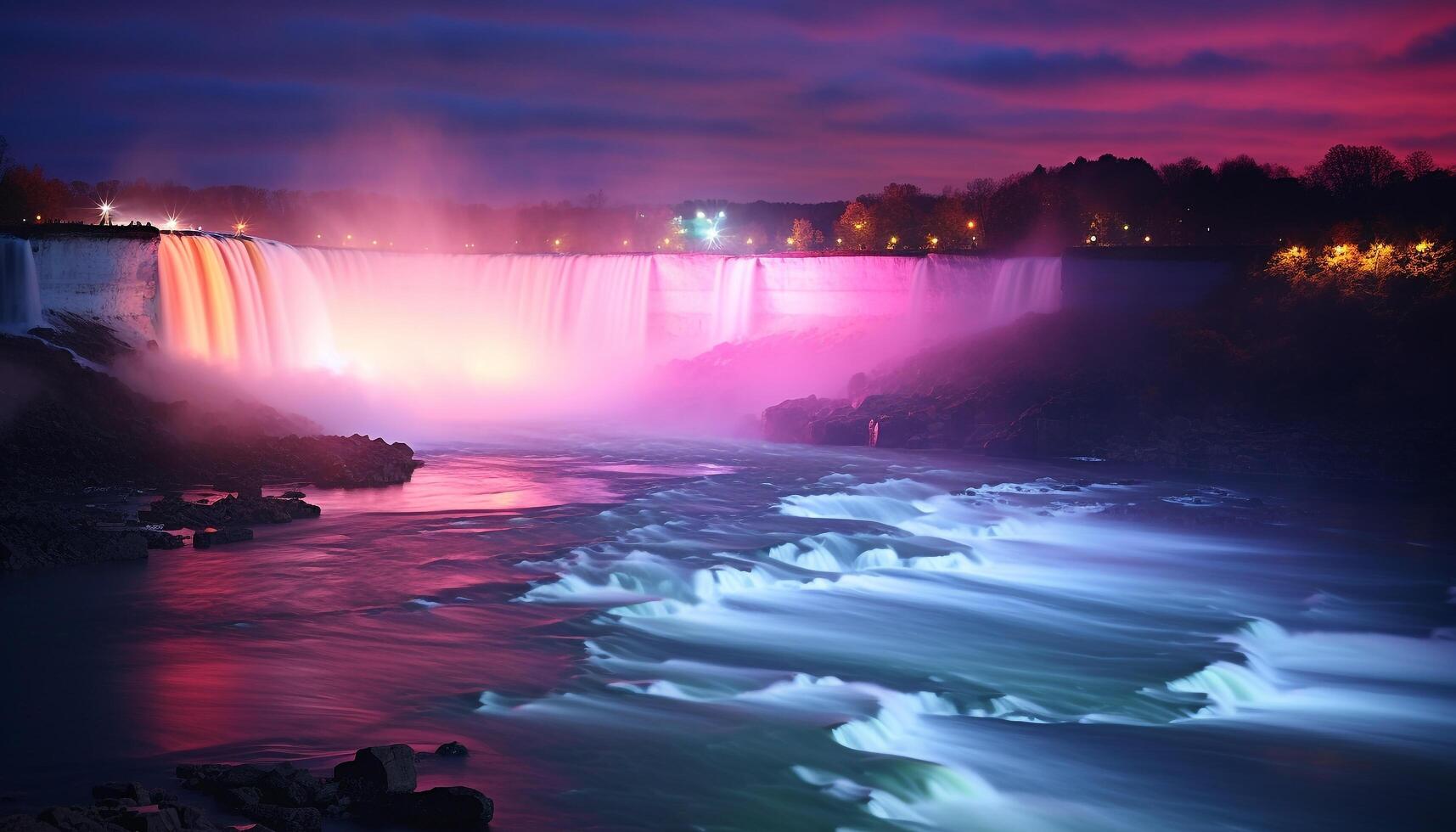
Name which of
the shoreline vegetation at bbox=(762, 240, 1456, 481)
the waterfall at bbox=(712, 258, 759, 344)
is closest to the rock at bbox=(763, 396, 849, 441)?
the shoreline vegetation at bbox=(762, 240, 1456, 481)

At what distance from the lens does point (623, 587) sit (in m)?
16.9

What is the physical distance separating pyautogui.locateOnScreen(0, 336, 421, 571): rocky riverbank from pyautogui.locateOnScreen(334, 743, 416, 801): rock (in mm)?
10565

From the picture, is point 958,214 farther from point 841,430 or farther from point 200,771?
point 200,771

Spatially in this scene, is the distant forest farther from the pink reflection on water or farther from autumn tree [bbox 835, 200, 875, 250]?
the pink reflection on water

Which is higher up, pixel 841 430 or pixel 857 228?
pixel 857 228

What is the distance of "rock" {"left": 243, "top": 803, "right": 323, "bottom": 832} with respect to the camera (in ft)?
26.5

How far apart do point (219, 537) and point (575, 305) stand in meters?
43.3

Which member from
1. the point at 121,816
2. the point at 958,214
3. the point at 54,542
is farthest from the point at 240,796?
the point at 958,214

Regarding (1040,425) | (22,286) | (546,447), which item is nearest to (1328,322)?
(1040,425)

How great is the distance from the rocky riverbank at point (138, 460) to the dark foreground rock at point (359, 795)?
10.3 m

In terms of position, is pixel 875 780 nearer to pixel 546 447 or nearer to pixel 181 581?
pixel 181 581

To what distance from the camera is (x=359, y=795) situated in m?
8.62

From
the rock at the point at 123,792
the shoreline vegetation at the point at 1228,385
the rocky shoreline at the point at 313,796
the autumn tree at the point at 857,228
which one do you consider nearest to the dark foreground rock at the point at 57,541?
the rocky shoreline at the point at 313,796

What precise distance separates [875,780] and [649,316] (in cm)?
5271
